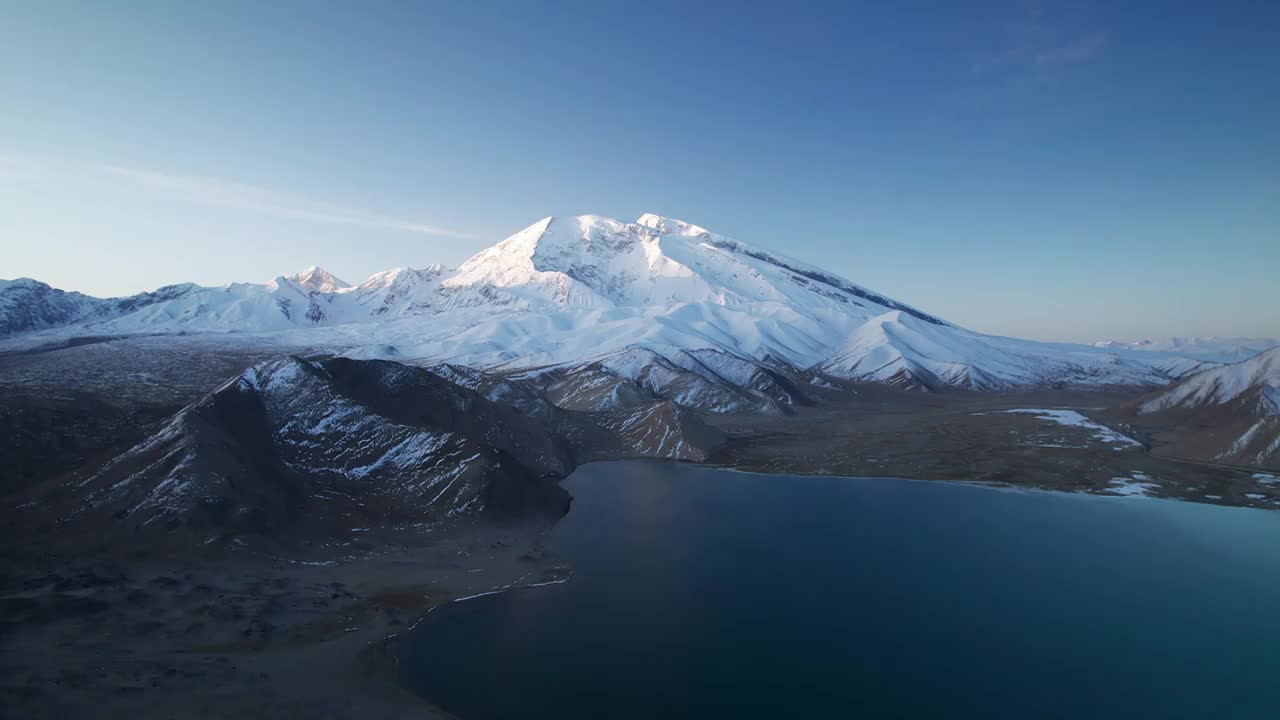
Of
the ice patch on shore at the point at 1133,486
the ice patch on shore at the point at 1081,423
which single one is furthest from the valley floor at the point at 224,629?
the ice patch on shore at the point at 1081,423

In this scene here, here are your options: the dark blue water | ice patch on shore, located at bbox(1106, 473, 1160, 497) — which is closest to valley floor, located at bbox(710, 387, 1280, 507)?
ice patch on shore, located at bbox(1106, 473, 1160, 497)

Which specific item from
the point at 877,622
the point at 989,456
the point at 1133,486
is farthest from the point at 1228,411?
the point at 877,622

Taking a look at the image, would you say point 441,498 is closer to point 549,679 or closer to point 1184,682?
point 549,679

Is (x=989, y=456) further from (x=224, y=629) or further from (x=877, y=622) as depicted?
(x=224, y=629)

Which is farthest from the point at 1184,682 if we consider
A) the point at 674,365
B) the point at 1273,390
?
the point at 674,365

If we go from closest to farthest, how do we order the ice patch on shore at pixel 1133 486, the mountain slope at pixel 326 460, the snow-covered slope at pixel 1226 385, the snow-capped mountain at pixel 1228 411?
the mountain slope at pixel 326 460 → the ice patch on shore at pixel 1133 486 → the snow-capped mountain at pixel 1228 411 → the snow-covered slope at pixel 1226 385

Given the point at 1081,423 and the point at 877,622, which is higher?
the point at 1081,423

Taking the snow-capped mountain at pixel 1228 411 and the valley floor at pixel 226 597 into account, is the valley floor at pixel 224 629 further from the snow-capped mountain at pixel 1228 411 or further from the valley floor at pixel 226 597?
the snow-capped mountain at pixel 1228 411

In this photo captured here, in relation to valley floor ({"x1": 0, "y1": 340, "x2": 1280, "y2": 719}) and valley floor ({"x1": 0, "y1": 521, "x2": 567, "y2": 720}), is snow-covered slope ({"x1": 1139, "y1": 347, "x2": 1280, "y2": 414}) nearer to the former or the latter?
valley floor ({"x1": 0, "y1": 340, "x2": 1280, "y2": 719})
